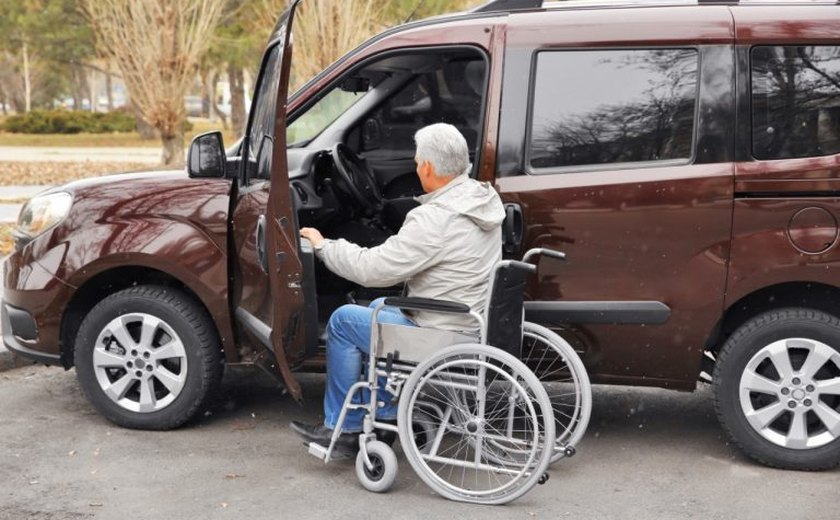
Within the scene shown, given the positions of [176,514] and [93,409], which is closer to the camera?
[176,514]

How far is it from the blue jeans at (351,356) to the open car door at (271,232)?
16 cm

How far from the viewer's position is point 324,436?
465 centimetres

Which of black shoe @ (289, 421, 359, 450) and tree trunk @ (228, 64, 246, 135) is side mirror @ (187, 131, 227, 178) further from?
tree trunk @ (228, 64, 246, 135)

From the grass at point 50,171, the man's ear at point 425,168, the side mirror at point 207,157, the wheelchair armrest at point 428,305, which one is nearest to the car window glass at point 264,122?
the side mirror at point 207,157

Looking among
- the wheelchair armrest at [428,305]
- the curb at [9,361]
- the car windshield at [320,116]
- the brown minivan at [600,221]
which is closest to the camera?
the wheelchair armrest at [428,305]

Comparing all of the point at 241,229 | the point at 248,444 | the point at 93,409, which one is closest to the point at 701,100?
the point at 241,229

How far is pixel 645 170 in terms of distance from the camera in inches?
186

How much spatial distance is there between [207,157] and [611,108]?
6.13ft

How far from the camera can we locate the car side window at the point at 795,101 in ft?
15.2

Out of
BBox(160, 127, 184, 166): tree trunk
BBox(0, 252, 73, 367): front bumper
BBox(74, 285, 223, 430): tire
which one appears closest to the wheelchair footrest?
BBox(74, 285, 223, 430): tire

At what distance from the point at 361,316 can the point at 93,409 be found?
1937 mm

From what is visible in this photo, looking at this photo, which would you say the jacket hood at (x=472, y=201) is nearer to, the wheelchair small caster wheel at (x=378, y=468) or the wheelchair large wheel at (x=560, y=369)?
the wheelchair large wheel at (x=560, y=369)

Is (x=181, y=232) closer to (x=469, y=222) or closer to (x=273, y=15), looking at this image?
(x=469, y=222)

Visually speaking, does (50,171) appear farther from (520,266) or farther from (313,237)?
(520,266)
